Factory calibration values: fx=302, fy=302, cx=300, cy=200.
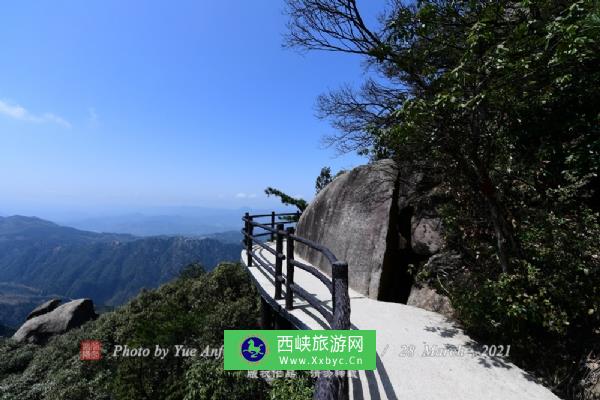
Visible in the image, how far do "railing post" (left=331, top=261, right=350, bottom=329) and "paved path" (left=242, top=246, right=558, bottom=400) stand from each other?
85 cm

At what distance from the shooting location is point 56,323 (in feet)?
69.3

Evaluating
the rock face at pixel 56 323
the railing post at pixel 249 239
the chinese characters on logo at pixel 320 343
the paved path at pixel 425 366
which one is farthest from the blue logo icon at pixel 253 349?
the rock face at pixel 56 323

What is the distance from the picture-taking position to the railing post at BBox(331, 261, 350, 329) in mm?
3285

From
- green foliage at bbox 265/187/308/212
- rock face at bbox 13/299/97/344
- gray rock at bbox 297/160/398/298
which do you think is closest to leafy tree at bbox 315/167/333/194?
green foliage at bbox 265/187/308/212

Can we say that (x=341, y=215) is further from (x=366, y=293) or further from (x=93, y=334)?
(x=93, y=334)

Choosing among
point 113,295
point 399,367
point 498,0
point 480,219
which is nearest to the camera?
point 399,367

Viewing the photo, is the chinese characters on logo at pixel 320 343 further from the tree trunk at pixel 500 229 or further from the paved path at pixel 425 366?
the tree trunk at pixel 500 229

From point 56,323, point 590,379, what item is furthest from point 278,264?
point 56,323

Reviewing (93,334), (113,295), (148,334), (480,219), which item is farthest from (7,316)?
(480,219)

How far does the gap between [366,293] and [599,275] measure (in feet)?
12.6

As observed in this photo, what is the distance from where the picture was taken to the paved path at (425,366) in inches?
135

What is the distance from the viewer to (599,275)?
4148 mm

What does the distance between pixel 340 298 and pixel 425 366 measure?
166 cm

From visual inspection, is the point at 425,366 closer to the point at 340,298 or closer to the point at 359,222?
the point at 340,298
